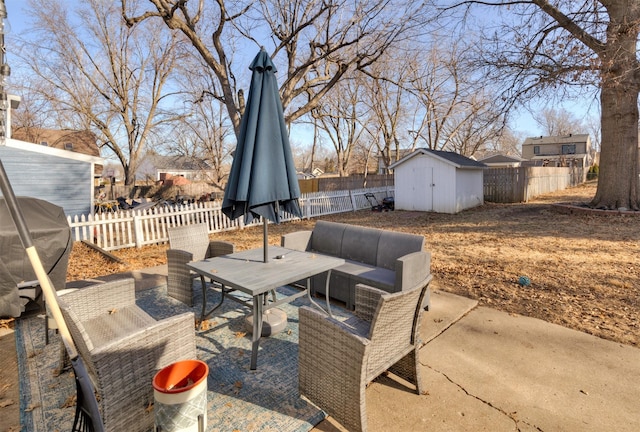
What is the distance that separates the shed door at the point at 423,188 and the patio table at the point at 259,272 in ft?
38.1

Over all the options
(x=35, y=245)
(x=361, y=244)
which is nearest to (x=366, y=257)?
(x=361, y=244)

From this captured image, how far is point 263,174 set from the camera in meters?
2.94

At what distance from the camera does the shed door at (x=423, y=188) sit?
14.2 meters

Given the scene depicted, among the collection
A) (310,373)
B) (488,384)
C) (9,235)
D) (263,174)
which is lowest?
(488,384)

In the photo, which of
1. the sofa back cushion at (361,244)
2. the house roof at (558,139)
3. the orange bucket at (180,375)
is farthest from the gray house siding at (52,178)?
the house roof at (558,139)

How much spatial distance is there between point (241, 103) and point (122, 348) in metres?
12.0

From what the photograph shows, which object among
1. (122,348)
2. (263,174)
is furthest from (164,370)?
(263,174)

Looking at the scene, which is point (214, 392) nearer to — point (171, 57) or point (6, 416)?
point (6, 416)

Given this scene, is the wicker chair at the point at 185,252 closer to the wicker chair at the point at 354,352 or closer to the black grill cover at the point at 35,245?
the black grill cover at the point at 35,245

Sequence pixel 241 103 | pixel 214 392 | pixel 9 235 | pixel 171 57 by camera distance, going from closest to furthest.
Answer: pixel 214 392
pixel 9 235
pixel 241 103
pixel 171 57

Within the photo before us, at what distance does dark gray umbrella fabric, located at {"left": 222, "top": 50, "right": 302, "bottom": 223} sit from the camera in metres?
2.92

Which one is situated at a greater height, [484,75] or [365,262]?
[484,75]

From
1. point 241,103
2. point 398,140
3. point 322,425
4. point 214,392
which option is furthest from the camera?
point 398,140

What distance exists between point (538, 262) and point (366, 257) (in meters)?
3.73
